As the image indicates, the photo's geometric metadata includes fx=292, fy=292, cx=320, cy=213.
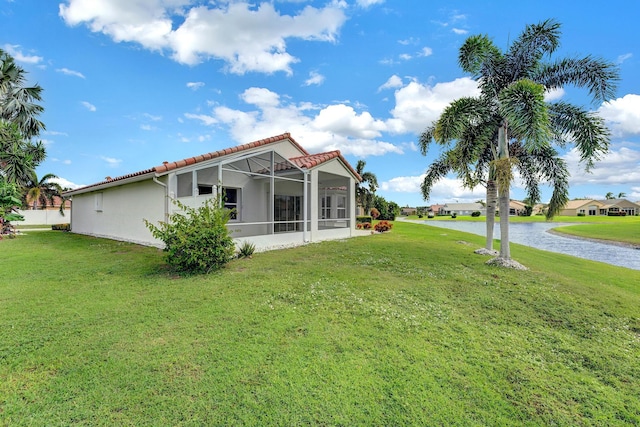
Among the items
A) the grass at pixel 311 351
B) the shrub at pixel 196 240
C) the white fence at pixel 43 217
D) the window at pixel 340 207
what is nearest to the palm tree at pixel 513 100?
the grass at pixel 311 351

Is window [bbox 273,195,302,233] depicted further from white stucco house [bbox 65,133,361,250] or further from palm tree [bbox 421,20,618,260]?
palm tree [bbox 421,20,618,260]

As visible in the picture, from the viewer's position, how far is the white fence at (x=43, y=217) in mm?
32122

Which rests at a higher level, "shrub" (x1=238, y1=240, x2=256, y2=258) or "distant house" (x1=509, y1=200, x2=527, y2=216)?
"distant house" (x1=509, y1=200, x2=527, y2=216)

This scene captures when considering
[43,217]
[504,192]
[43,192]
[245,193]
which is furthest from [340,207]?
[43,192]

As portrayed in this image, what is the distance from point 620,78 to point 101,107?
23223mm

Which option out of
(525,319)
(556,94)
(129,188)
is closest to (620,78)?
(556,94)

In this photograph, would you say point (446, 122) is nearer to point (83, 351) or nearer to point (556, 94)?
point (556, 94)

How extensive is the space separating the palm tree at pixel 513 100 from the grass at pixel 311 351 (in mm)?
4649

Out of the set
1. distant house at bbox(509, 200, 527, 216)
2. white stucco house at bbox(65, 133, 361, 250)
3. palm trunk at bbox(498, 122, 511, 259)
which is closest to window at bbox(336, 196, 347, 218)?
white stucco house at bbox(65, 133, 361, 250)

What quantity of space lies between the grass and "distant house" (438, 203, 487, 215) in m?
112

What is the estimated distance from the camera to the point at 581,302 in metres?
6.31

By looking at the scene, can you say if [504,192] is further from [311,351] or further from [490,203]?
[311,351]

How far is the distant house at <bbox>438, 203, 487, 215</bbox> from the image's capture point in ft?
356

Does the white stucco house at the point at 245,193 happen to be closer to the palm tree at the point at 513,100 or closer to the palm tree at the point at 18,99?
the palm tree at the point at 513,100
